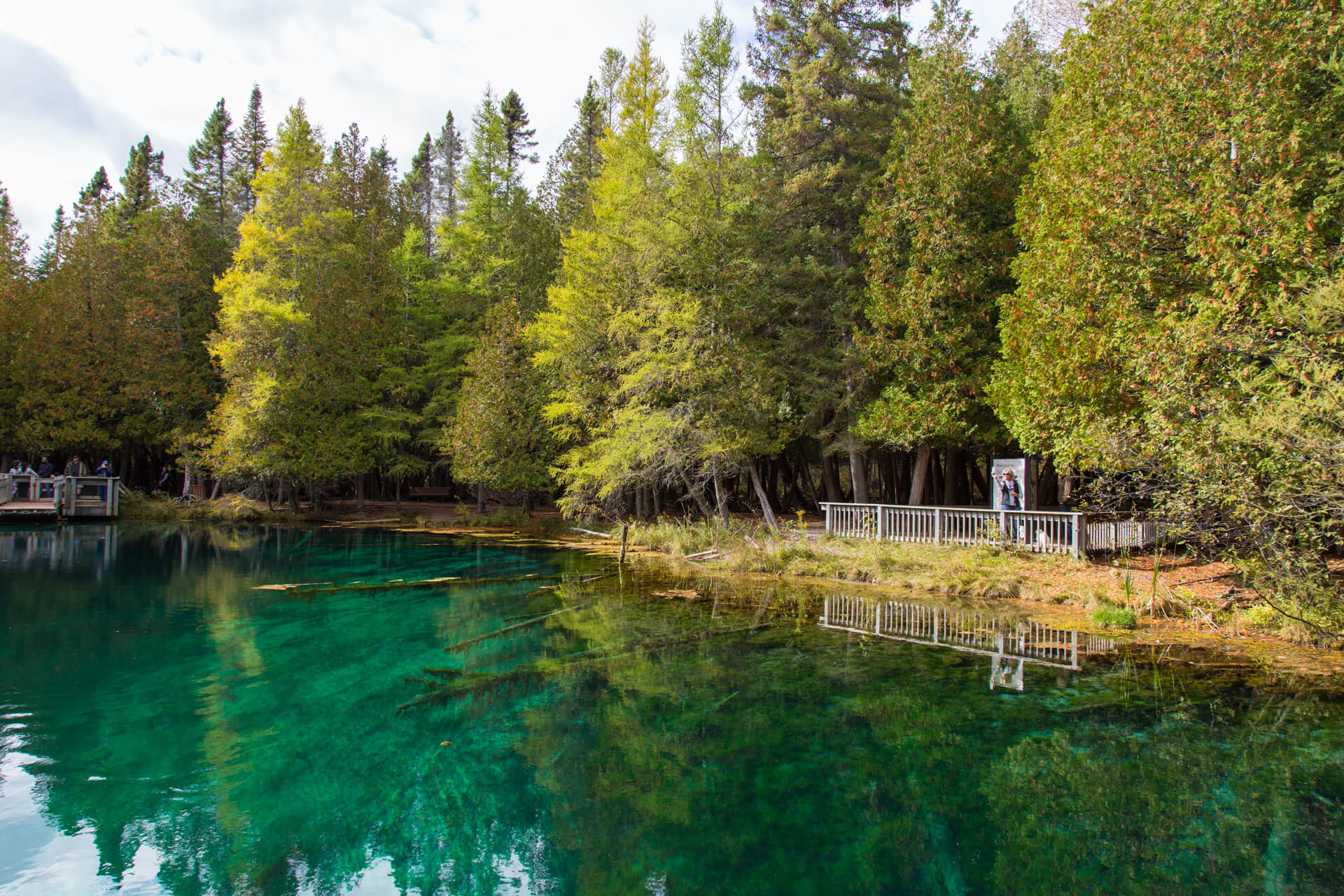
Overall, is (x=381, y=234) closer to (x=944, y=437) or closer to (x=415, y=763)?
(x=944, y=437)

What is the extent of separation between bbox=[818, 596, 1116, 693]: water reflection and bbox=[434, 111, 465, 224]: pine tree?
42.5 meters

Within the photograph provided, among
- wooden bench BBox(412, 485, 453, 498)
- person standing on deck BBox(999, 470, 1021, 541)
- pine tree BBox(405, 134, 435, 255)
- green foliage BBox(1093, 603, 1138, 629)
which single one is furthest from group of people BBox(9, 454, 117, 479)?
green foliage BBox(1093, 603, 1138, 629)

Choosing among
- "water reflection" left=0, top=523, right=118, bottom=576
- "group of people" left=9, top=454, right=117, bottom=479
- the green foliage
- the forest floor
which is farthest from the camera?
"group of people" left=9, top=454, right=117, bottom=479

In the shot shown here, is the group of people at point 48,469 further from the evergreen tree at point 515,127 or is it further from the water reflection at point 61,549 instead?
the evergreen tree at point 515,127

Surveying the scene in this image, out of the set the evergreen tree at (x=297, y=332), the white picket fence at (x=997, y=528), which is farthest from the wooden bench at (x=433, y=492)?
the white picket fence at (x=997, y=528)

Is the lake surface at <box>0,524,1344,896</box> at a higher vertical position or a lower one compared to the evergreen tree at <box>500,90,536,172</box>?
lower

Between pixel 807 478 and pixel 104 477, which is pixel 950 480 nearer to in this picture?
pixel 807 478

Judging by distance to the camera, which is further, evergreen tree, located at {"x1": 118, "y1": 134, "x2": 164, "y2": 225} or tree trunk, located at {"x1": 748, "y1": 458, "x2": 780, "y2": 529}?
evergreen tree, located at {"x1": 118, "y1": 134, "x2": 164, "y2": 225}

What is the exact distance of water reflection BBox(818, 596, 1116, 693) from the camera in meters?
9.57

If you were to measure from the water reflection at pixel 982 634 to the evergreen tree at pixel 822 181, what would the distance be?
8.75 m

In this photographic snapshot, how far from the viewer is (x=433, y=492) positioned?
37625mm

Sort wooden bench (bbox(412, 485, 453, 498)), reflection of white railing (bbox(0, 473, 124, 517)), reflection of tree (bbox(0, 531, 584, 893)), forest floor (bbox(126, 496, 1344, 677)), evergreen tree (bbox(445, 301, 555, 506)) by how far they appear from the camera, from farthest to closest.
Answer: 1. wooden bench (bbox(412, 485, 453, 498))
2. evergreen tree (bbox(445, 301, 555, 506))
3. reflection of white railing (bbox(0, 473, 124, 517))
4. forest floor (bbox(126, 496, 1344, 677))
5. reflection of tree (bbox(0, 531, 584, 893))

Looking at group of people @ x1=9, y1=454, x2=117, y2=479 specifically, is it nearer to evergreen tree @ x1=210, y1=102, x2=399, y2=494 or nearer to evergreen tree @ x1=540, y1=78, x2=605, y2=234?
evergreen tree @ x1=210, y1=102, x2=399, y2=494

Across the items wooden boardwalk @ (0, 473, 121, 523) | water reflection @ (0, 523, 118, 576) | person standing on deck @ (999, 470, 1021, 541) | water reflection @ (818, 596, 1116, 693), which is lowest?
water reflection @ (818, 596, 1116, 693)
